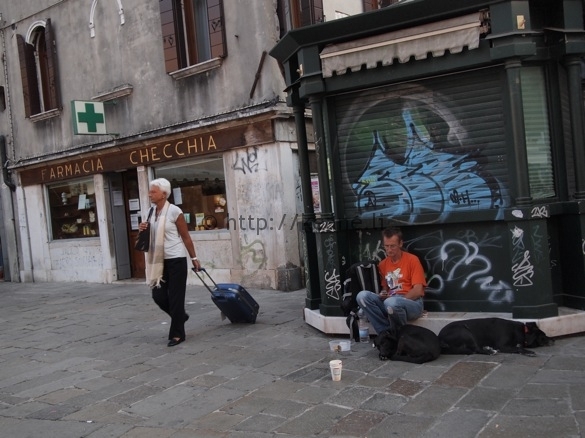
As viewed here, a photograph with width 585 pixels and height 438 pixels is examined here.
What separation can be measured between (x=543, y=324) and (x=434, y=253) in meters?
1.23

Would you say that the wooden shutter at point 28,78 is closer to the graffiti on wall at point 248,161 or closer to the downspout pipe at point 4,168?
the downspout pipe at point 4,168

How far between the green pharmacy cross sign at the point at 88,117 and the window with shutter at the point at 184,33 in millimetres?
1949

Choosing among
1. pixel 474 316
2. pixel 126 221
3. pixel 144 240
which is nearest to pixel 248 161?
pixel 144 240

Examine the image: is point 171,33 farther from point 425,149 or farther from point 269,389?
point 269,389

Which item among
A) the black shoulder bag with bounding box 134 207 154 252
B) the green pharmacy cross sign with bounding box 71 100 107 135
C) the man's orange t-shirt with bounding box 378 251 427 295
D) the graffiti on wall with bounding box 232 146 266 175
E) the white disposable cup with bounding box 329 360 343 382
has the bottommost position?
the white disposable cup with bounding box 329 360 343 382

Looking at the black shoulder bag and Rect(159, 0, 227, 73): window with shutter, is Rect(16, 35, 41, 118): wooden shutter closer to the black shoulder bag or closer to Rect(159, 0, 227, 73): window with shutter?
Rect(159, 0, 227, 73): window with shutter

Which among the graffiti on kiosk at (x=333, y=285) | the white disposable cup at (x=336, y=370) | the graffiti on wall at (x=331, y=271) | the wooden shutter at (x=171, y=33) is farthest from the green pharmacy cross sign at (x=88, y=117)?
the white disposable cup at (x=336, y=370)

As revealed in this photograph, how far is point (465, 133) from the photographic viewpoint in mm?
5980

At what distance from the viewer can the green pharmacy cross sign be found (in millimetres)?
11805

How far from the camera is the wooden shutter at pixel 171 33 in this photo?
11047 mm

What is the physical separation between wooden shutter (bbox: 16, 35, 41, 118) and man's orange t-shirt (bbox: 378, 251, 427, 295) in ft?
37.1

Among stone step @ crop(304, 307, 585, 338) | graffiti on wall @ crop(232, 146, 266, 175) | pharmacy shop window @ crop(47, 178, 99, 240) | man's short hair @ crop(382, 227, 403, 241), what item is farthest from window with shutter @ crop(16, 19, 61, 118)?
man's short hair @ crop(382, 227, 403, 241)

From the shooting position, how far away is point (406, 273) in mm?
5941

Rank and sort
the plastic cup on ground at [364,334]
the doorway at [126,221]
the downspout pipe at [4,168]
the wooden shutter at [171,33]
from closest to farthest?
the plastic cup on ground at [364,334], the wooden shutter at [171,33], the doorway at [126,221], the downspout pipe at [4,168]
